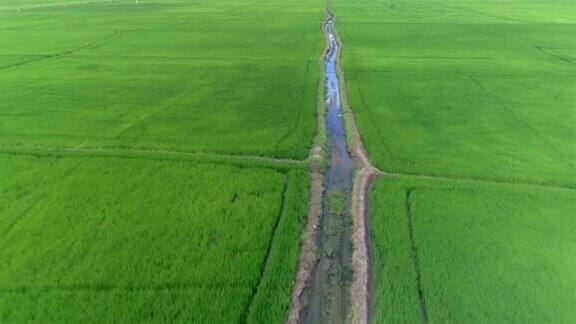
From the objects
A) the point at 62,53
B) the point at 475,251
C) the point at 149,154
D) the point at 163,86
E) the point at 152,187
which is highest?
the point at 62,53

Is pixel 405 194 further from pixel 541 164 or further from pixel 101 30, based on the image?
pixel 101 30

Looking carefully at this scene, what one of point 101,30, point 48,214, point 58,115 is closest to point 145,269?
point 48,214

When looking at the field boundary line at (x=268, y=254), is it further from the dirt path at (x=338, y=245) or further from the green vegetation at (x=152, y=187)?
the dirt path at (x=338, y=245)

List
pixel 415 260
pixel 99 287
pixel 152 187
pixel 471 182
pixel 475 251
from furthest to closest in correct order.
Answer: pixel 471 182
pixel 152 187
pixel 475 251
pixel 415 260
pixel 99 287

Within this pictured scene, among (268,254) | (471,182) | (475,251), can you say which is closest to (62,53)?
(268,254)

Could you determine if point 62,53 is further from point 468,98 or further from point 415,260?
point 415,260

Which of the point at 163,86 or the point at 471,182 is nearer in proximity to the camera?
the point at 471,182

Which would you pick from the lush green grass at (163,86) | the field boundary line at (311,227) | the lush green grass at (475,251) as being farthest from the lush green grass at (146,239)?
the lush green grass at (475,251)
